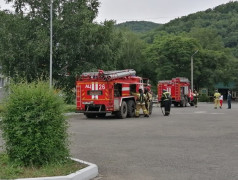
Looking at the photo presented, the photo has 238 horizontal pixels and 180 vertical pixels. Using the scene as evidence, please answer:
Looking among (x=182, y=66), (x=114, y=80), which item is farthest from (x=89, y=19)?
(x=182, y=66)

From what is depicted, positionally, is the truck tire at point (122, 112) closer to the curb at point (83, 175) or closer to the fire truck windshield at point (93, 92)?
the fire truck windshield at point (93, 92)

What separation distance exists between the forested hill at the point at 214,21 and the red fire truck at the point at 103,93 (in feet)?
174

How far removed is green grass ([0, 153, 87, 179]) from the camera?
6.22 m

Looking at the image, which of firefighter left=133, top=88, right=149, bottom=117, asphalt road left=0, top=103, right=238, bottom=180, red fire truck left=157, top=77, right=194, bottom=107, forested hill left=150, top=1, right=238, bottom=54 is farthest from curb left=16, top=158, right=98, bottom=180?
forested hill left=150, top=1, right=238, bottom=54

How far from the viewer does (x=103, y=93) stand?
20.3 m

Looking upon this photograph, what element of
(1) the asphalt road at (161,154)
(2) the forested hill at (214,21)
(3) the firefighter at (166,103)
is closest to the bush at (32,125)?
(1) the asphalt road at (161,154)

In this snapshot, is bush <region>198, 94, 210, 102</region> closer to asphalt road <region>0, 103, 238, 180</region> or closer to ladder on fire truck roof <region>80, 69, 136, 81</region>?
ladder on fire truck roof <region>80, 69, 136, 81</region>

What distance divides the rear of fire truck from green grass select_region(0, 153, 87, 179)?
42.9 feet

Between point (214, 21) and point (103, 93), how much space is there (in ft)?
190

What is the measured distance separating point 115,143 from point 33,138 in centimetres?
465

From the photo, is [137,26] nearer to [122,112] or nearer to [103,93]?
[122,112]

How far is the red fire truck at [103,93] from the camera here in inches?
796

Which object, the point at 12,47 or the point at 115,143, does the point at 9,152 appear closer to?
the point at 115,143

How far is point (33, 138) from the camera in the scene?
22.0 ft
